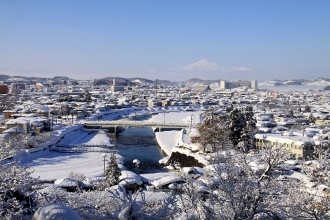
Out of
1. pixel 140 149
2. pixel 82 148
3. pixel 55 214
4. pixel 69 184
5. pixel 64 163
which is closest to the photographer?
pixel 55 214

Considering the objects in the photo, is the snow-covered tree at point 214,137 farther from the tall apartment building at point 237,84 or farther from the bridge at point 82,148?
the tall apartment building at point 237,84

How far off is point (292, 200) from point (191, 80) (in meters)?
133

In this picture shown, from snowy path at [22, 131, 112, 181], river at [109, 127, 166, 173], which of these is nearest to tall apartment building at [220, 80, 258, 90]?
river at [109, 127, 166, 173]

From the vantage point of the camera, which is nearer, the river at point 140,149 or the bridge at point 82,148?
the river at point 140,149

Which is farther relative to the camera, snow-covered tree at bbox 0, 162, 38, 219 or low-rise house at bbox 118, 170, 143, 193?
low-rise house at bbox 118, 170, 143, 193

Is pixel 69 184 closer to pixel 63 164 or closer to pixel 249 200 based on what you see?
pixel 63 164

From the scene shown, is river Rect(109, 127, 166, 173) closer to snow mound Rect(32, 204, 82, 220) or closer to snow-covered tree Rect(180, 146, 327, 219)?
snow-covered tree Rect(180, 146, 327, 219)

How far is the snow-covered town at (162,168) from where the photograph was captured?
8.13 feet

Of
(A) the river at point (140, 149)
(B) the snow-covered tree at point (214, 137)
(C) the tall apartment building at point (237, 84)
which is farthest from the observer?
(C) the tall apartment building at point (237, 84)

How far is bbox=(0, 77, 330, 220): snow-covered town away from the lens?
2479mm

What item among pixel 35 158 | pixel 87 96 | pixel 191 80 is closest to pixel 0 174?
pixel 35 158

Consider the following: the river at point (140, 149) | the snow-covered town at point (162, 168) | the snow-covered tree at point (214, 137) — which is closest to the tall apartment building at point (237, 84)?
the snow-covered town at point (162, 168)

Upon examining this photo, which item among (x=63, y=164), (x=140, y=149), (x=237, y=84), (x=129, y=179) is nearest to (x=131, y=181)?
(x=129, y=179)

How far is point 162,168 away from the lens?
10883mm
